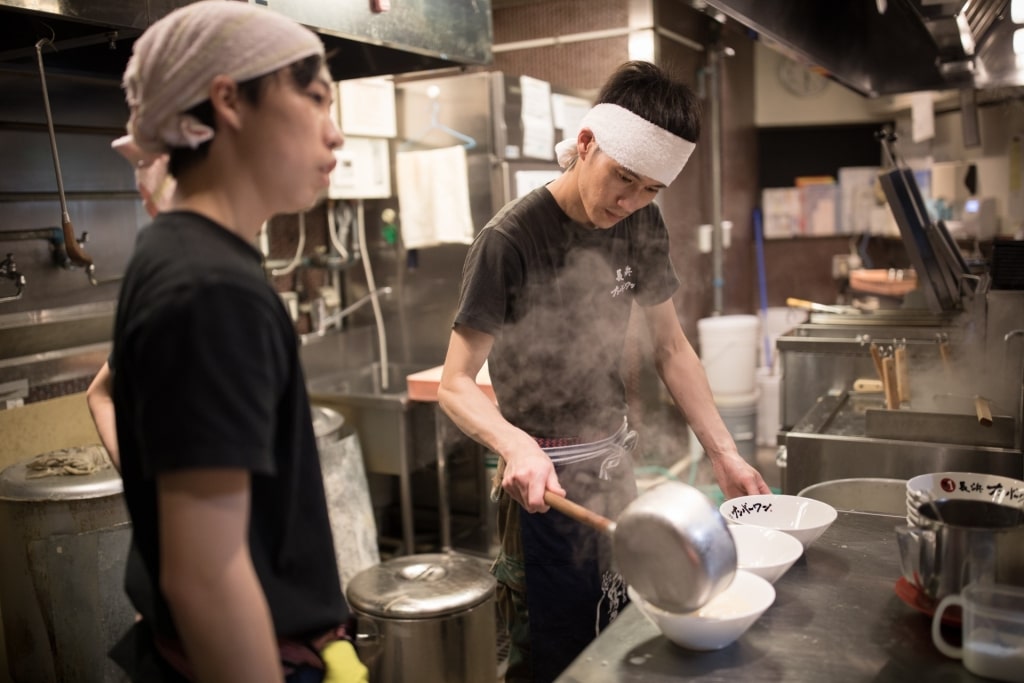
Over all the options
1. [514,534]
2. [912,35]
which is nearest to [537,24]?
[912,35]

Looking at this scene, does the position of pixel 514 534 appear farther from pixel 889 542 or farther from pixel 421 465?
pixel 421 465

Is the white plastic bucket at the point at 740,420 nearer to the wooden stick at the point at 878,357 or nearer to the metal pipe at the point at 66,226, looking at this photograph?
the wooden stick at the point at 878,357

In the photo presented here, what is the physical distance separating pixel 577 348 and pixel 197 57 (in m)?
1.47

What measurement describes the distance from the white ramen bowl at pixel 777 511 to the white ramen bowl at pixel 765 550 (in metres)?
0.12

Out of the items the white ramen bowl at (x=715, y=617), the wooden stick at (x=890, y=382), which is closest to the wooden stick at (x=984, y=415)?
the wooden stick at (x=890, y=382)

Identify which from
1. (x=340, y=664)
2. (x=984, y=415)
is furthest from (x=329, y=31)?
(x=984, y=415)

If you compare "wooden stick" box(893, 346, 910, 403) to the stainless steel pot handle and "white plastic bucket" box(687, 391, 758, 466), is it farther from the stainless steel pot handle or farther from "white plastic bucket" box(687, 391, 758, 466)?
"white plastic bucket" box(687, 391, 758, 466)

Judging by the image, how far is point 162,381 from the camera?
109cm

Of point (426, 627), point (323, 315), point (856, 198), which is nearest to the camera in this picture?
point (426, 627)

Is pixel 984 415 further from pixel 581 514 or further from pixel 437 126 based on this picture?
pixel 437 126

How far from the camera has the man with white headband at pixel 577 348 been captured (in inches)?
85.3

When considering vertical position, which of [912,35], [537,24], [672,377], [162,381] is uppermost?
[537,24]

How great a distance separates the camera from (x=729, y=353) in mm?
6172

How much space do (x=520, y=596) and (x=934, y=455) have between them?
1.40m
